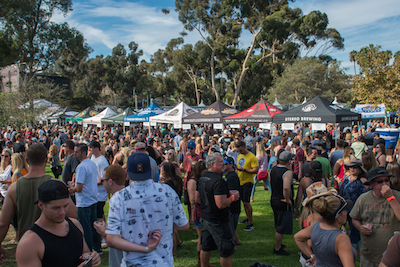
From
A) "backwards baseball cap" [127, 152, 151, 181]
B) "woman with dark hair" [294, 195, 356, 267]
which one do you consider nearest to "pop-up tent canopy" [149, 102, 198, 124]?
"backwards baseball cap" [127, 152, 151, 181]

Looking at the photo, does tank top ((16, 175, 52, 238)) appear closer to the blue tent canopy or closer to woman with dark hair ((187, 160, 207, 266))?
woman with dark hair ((187, 160, 207, 266))

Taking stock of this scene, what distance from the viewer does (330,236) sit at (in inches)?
86.1

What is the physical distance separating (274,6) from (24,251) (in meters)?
37.2

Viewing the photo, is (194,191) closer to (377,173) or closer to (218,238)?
(218,238)

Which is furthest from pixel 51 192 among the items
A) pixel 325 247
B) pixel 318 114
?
pixel 318 114

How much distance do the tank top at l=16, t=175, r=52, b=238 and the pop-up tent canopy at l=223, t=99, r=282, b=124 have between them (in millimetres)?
9274

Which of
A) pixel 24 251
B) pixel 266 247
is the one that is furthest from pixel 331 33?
pixel 24 251

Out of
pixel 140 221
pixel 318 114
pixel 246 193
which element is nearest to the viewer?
pixel 140 221

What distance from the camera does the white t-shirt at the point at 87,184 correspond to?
14.1 ft

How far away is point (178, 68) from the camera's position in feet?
131

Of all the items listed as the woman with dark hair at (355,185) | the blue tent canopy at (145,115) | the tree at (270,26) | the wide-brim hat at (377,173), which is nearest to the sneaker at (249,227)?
the woman with dark hair at (355,185)

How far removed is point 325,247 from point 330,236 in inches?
3.8

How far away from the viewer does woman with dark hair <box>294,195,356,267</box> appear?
6.93 ft

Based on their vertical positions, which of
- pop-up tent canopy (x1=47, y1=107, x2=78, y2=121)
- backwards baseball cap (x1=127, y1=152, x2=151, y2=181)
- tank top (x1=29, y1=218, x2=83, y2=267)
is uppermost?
pop-up tent canopy (x1=47, y1=107, x2=78, y2=121)
